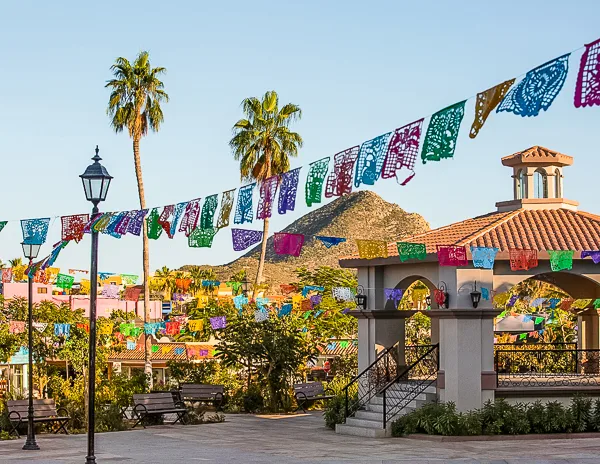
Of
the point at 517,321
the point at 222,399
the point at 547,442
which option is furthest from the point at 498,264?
the point at 517,321

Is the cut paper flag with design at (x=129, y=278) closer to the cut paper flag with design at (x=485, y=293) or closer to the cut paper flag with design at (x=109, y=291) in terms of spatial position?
the cut paper flag with design at (x=109, y=291)

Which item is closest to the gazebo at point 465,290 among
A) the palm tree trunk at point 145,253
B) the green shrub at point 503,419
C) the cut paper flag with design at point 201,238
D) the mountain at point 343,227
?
the green shrub at point 503,419

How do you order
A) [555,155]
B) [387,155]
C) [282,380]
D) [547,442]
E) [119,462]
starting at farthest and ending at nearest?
[282,380] < [555,155] < [547,442] < [119,462] < [387,155]

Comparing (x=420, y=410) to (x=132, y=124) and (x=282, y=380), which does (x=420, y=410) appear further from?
(x=132, y=124)

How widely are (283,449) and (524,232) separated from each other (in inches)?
280

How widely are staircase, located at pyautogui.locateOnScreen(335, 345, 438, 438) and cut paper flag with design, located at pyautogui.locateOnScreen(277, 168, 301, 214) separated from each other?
4.85 m

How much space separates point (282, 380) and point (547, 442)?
10252 mm

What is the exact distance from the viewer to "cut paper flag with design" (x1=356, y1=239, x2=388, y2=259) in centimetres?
2238

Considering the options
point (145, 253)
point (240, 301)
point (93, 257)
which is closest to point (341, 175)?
point (93, 257)

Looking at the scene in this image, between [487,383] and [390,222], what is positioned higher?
[390,222]

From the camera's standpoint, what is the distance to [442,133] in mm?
14289

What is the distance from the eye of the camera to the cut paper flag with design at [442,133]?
13.9 meters

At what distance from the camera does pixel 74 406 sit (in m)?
23.4

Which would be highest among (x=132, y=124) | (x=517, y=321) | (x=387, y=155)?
(x=132, y=124)
